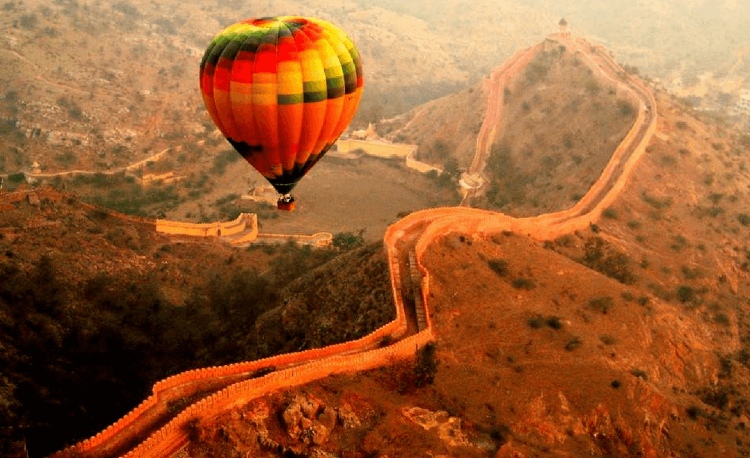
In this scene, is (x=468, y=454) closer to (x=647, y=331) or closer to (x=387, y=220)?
(x=647, y=331)

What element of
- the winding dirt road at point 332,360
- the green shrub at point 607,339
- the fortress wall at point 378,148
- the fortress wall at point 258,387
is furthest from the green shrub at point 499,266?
the fortress wall at point 378,148

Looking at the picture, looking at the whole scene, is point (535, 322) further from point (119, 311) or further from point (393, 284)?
point (119, 311)

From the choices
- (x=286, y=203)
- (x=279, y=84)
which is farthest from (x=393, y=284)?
(x=279, y=84)

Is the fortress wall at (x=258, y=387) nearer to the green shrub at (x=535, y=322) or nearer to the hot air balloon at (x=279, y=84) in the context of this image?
the green shrub at (x=535, y=322)

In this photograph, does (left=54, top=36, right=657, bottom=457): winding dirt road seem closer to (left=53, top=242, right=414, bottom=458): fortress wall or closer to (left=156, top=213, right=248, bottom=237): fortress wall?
(left=53, top=242, right=414, bottom=458): fortress wall

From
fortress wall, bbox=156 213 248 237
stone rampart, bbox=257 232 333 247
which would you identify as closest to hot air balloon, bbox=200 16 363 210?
fortress wall, bbox=156 213 248 237
